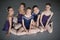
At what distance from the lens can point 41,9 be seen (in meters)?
1.96

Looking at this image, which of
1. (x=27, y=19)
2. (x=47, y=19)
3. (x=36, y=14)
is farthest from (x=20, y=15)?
(x=47, y=19)

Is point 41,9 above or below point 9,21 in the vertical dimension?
above

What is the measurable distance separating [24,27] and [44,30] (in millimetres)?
267

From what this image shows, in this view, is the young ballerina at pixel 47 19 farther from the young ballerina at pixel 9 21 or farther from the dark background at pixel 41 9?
the young ballerina at pixel 9 21

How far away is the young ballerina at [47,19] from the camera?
6.43 feet

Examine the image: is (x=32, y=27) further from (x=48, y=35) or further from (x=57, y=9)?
(x=57, y=9)

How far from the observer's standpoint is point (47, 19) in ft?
6.45

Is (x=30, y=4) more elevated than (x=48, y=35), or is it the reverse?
(x=30, y=4)

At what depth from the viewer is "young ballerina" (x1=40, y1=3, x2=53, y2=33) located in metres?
1.96

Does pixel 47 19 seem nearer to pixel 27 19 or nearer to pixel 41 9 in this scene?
pixel 41 9

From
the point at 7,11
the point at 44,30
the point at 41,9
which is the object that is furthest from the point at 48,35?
the point at 7,11

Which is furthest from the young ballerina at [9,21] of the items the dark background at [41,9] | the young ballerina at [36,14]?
the young ballerina at [36,14]

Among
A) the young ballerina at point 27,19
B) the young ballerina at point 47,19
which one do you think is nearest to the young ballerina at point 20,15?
the young ballerina at point 27,19

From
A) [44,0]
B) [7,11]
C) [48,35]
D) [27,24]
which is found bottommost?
[48,35]
